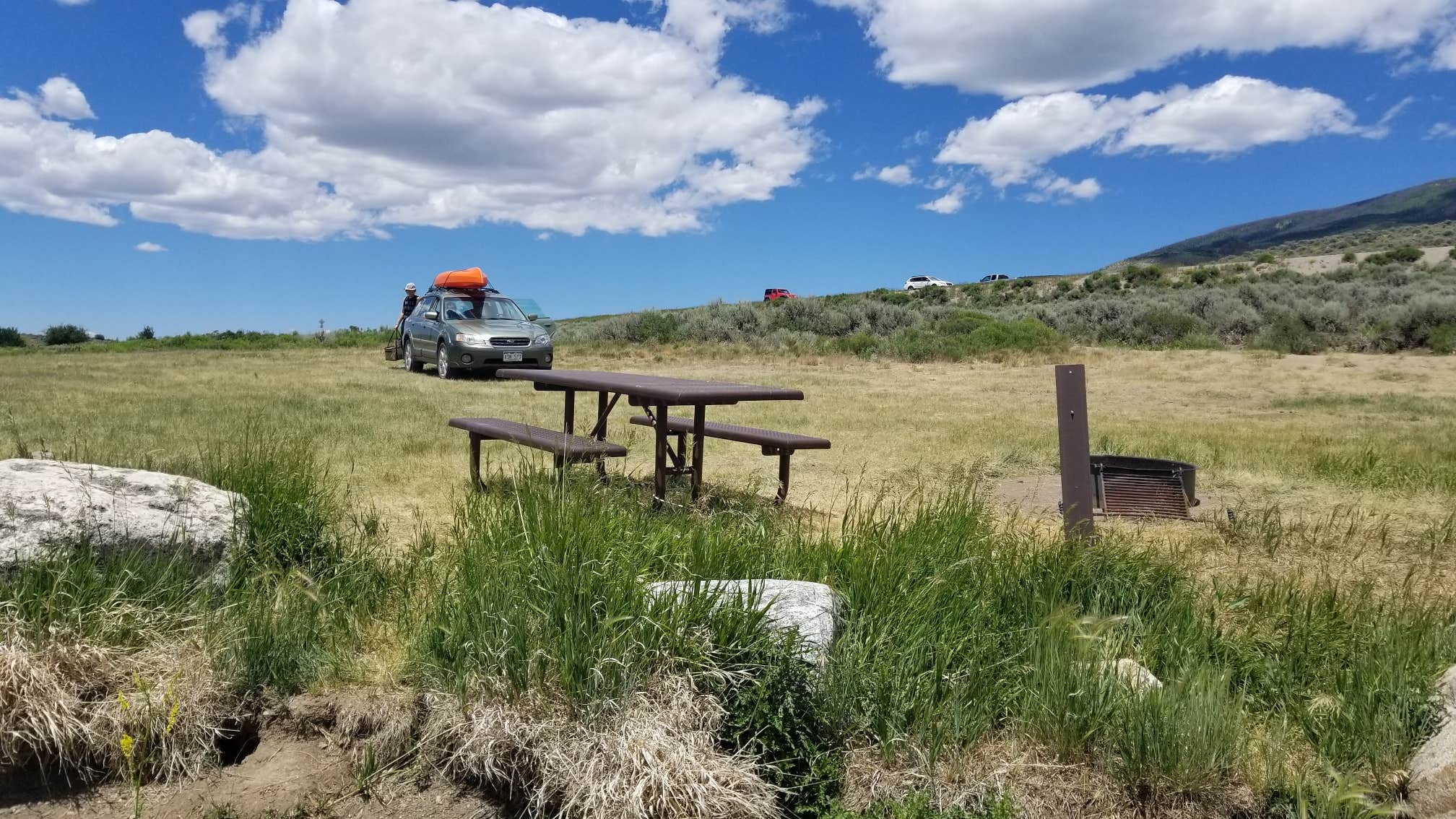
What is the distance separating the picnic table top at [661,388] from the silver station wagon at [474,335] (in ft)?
31.0

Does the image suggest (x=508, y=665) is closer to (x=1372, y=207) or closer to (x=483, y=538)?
(x=483, y=538)

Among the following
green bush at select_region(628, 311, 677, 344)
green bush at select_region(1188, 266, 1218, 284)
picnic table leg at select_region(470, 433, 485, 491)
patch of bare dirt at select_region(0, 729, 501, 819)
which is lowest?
patch of bare dirt at select_region(0, 729, 501, 819)

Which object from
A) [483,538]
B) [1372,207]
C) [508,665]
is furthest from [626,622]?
[1372,207]

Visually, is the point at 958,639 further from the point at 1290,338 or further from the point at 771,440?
the point at 1290,338

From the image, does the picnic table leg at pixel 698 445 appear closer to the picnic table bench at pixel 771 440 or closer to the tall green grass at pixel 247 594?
the picnic table bench at pixel 771 440

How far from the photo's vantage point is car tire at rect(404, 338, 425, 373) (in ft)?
62.7

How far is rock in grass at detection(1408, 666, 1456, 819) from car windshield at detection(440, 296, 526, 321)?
16.1 m

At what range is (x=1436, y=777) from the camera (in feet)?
10.5

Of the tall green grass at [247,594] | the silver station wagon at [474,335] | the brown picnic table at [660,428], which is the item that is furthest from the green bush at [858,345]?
the tall green grass at [247,594]

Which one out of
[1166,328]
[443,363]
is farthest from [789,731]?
[1166,328]

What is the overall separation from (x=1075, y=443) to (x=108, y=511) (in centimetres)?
479

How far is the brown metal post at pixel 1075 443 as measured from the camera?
5.60 metres

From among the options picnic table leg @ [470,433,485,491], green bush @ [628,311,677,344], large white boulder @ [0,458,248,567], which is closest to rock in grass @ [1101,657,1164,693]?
large white boulder @ [0,458,248,567]

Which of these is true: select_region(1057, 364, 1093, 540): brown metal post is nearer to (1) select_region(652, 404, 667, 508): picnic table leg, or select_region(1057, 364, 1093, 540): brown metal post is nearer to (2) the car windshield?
(1) select_region(652, 404, 667, 508): picnic table leg
